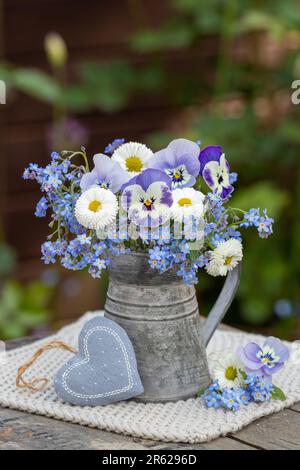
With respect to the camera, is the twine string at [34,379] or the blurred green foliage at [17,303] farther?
the blurred green foliage at [17,303]

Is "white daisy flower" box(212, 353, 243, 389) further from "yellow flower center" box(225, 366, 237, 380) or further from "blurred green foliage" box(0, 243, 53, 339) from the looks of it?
"blurred green foliage" box(0, 243, 53, 339)

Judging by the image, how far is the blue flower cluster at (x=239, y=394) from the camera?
1197 mm

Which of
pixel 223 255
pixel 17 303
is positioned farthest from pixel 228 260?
pixel 17 303

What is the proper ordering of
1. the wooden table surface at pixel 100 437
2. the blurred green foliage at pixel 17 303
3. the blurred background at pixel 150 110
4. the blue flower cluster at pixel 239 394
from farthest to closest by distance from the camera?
the blurred background at pixel 150 110
the blurred green foliage at pixel 17 303
the blue flower cluster at pixel 239 394
the wooden table surface at pixel 100 437

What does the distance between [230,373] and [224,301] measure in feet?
0.35

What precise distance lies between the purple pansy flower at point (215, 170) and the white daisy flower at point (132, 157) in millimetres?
87

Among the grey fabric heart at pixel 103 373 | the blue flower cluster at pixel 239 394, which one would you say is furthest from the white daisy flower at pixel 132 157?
the blue flower cluster at pixel 239 394

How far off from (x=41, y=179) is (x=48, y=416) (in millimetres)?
327

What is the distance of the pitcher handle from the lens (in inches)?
49.3

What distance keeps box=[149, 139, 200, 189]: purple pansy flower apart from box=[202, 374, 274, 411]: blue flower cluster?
29 cm

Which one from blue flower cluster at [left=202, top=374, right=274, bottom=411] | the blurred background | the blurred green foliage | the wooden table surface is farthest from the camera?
the blurred background

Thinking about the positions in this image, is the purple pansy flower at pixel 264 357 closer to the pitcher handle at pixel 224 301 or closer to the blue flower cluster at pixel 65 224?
the pitcher handle at pixel 224 301

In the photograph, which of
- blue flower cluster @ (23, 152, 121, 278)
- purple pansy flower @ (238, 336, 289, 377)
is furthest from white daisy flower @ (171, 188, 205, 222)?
purple pansy flower @ (238, 336, 289, 377)
